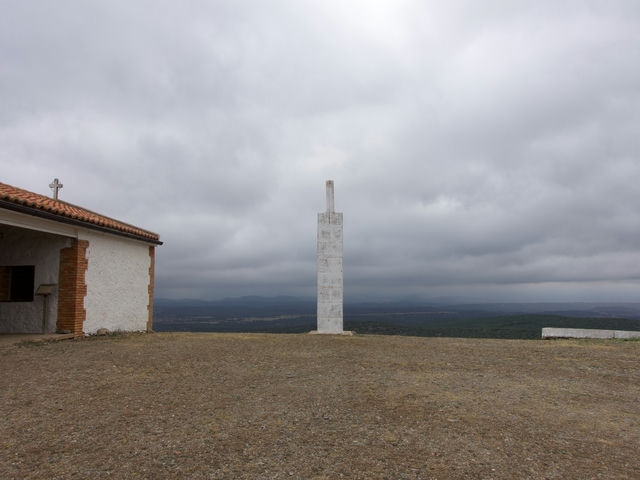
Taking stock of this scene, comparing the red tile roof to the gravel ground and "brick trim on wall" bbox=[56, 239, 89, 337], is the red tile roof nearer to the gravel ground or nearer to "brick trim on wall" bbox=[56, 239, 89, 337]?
"brick trim on wall" bbox=[56, 239, 89, 337]

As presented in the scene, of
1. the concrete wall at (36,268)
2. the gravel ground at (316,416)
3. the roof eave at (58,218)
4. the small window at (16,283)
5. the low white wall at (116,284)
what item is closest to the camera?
the gravel ground at (316,416)

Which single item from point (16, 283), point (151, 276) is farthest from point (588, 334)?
point (16, 283)

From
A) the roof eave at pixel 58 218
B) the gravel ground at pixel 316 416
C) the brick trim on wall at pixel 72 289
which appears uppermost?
the roof eave at pixel 58 218

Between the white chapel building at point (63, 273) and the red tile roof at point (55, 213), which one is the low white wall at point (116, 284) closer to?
the white chapel building at point (63, 273)

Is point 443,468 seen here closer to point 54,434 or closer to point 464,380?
point 464,380

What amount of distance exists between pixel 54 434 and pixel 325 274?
1105 centimetres

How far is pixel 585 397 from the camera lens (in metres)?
6.18

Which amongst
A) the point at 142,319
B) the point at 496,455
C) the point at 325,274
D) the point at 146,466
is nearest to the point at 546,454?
the point at 496,455

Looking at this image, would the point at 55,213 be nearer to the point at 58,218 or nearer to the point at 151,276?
the point at 58,218

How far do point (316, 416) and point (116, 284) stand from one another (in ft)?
36.3

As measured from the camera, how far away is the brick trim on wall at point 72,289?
1208 centimetres

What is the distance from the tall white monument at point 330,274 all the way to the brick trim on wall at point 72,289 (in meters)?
7.54

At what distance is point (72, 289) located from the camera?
1216cm

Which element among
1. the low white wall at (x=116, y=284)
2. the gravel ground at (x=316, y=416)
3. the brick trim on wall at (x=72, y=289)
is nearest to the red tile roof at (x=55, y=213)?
the low white wall at (x=116, y=284)
